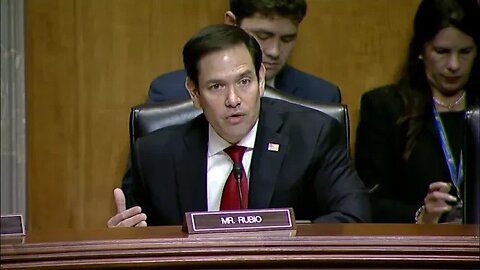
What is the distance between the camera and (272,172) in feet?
7.06

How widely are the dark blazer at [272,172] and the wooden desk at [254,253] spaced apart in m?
0.66

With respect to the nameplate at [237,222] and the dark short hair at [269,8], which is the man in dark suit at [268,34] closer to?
the dark short hair at [269,8]

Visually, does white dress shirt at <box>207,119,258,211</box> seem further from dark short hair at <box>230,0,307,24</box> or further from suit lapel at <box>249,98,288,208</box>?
dark short hair at <box>230,0,307,24</box>

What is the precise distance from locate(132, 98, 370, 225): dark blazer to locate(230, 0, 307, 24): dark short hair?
0.55 meters

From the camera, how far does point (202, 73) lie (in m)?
2.23

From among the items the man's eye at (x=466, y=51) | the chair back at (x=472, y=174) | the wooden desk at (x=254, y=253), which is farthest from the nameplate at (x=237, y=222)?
the man's eye at (x=466, y=51)

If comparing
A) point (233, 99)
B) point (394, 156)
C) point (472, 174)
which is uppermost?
point (233, 99)

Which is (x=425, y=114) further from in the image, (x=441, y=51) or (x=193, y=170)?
(x=193, y=170)

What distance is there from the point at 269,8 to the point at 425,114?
0.54m

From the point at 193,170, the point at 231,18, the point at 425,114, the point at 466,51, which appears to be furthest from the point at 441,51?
the point at 193,170

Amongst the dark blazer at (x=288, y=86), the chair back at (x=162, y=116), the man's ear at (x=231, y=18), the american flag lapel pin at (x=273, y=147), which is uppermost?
the man's ear at (x=231, y=18)

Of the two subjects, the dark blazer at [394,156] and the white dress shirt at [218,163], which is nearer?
the white dress shirt at [218,163]

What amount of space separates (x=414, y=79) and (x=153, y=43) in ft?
2.71

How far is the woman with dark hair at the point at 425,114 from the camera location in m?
2.78
